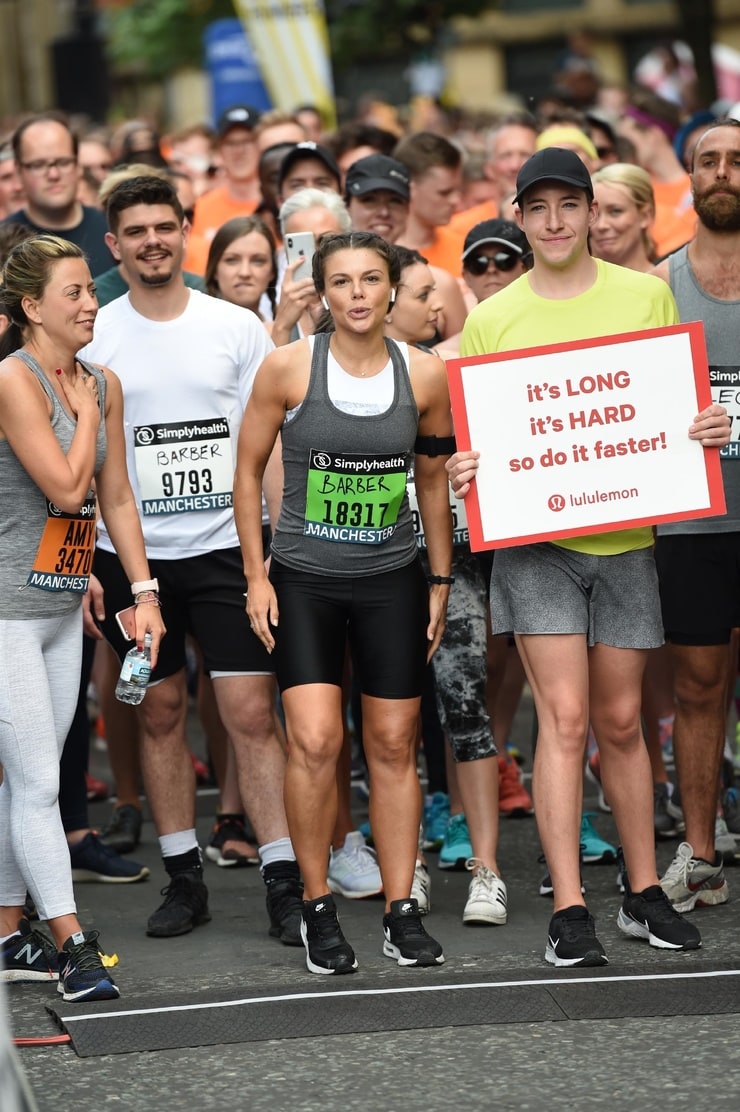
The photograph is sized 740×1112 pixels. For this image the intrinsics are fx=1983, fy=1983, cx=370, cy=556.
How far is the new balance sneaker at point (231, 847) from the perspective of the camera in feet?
24.0

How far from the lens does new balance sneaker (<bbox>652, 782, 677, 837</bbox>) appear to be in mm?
7258

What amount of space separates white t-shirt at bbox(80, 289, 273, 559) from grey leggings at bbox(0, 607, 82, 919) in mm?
831

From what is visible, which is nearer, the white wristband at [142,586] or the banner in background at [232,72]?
the white wristband at [142,586]

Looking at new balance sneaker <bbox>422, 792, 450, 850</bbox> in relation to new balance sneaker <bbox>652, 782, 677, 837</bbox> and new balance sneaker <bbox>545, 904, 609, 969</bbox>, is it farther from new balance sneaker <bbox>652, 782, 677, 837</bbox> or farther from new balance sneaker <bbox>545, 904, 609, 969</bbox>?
new balance sneaker <bbox>545, 904, 609, 969</bbox>

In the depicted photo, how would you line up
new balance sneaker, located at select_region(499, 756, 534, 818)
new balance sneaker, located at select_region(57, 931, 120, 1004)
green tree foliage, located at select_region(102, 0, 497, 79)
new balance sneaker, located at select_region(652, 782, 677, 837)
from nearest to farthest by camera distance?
new balance sneaker, located at select_region(57, 931, 120, 1004), new balance sneaker, located at select_region(652, 782, 677, 837), new balance sneaker, located at select_region(499, 756, 534, 818), green tree foliage, located at select_region(102, 0, 497, 79)

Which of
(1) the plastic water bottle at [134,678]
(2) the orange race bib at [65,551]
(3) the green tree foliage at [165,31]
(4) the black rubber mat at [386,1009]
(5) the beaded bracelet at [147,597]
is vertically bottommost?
(4) the black rubber mat at [386,1009]

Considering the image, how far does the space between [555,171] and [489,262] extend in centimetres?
142

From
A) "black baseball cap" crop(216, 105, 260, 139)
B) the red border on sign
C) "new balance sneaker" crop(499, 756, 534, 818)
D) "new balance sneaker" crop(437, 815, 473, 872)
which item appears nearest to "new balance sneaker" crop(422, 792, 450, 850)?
"new balance sneaker" crop(437, 815, 473, 872)

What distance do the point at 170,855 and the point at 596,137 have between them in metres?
5.69

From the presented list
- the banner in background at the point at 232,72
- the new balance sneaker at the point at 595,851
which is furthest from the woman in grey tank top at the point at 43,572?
the banner in background at the point at 232,72

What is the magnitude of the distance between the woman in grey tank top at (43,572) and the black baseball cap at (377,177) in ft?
8.20

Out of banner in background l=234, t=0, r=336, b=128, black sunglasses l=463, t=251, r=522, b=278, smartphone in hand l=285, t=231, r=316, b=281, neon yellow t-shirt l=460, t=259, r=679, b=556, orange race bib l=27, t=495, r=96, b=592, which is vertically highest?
banner in background l=234, t=0, r=336, b=128

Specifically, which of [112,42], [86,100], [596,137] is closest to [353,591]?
[596,137]

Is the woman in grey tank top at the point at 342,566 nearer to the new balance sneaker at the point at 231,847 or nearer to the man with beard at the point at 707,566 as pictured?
the man with beard at the point at 707,566
